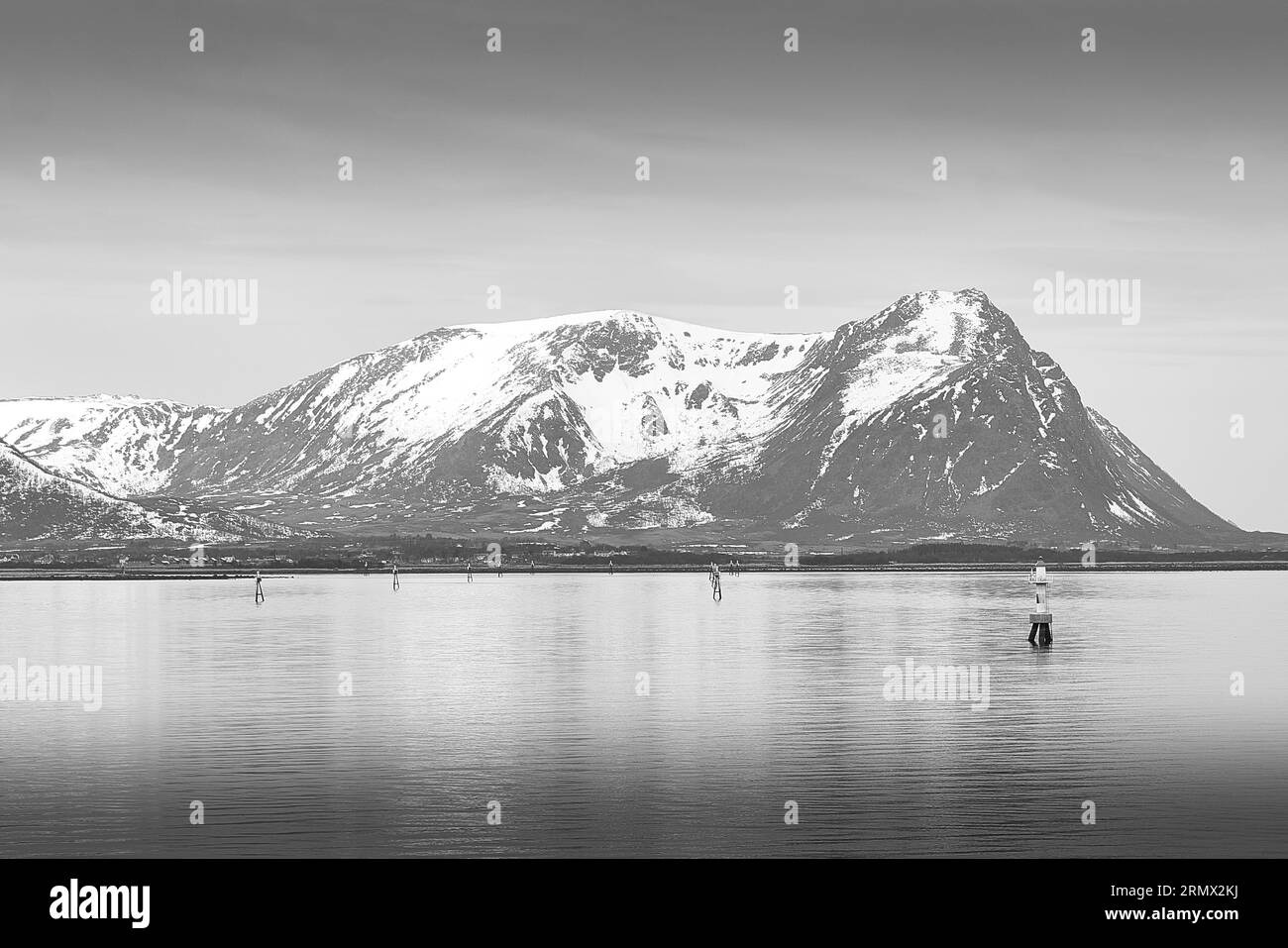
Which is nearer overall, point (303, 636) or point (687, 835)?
point (687, 835)

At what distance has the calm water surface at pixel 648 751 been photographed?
3628cm

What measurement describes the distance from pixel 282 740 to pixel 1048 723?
24.9 meters

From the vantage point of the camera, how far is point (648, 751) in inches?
1916

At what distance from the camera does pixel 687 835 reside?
36.3 meters

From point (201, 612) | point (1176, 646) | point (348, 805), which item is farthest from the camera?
point (201, 612)

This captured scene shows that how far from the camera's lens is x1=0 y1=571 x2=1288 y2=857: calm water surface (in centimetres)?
3628
